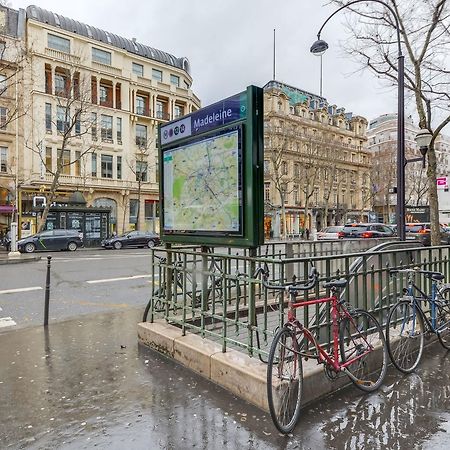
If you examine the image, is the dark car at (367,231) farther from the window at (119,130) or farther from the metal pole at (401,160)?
the window at (119,130)

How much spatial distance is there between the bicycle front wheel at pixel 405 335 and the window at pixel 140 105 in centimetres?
4196

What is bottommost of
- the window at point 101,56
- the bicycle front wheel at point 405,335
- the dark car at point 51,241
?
the bicycle front wheel at point 405,335

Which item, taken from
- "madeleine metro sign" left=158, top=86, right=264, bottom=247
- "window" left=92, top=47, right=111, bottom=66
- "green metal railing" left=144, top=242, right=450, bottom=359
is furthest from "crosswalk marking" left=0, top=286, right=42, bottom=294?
"window" left=92, top=47, right=111, bottom=66

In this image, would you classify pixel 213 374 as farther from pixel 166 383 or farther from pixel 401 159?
pixel 401 159

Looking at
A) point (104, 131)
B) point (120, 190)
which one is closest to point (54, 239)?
point (120, 190)

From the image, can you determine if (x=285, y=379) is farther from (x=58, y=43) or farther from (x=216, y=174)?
(x=58, y=43)

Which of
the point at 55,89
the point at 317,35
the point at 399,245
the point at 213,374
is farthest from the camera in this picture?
the point at 55,89

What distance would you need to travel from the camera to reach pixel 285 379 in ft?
11.0

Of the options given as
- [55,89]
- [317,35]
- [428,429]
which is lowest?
[428,429]

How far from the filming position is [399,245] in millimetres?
6008

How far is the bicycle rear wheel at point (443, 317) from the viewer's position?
515 centimetres

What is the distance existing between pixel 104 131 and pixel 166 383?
1537 inches

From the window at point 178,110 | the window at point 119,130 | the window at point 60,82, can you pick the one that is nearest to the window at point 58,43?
the window at point 60,82

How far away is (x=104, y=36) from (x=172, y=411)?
45563mm
